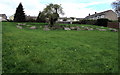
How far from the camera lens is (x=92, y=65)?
424 cm

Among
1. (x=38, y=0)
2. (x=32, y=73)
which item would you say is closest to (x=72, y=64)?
(x=32, y=73)

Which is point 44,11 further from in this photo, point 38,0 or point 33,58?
point 33,58

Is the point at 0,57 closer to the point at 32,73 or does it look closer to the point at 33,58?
the point at 33,58

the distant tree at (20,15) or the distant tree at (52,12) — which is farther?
the distant tree at (20,15)

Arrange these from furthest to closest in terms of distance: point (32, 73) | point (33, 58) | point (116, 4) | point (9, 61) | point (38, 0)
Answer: point (116, 4) < point (38, 0) < point (33, 58) < point (9, 61) < point (32, 73)

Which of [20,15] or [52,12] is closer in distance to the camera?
[52,12]

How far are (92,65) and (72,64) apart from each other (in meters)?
0.74

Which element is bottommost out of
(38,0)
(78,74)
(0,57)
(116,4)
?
(78,74)

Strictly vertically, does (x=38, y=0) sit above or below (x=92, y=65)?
above

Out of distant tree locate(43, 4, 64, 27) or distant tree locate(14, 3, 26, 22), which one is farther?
distant tree locate(14, 3, 26, 22)

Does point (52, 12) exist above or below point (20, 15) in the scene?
below

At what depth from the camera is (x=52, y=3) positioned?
78.8 feet

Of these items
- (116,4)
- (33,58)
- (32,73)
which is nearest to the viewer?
(32,73)

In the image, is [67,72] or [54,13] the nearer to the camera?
[67,72]
